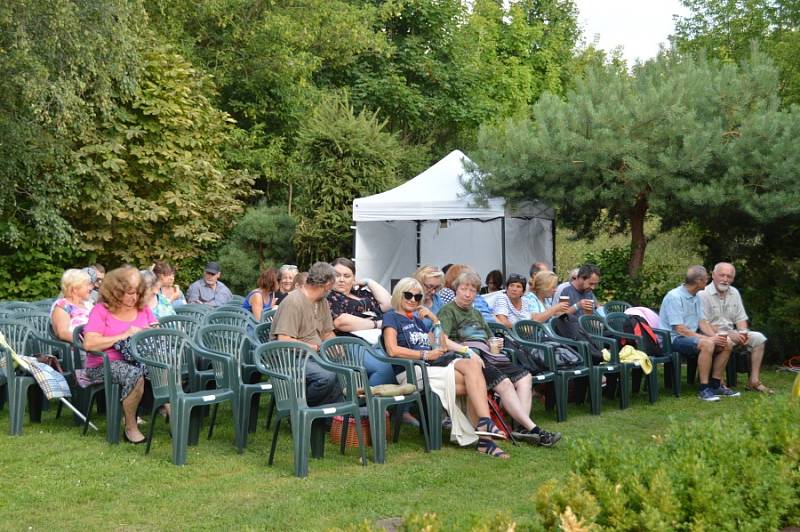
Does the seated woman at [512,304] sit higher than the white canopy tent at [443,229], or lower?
lower

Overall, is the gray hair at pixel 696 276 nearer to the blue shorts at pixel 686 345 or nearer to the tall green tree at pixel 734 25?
the blue shorts at pixel 686 345

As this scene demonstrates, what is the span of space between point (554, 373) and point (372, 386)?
5.70 ft

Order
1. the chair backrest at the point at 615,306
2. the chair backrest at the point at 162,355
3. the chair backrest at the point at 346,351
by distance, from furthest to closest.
→ the chair backrest at the point at 615,306 < the chair backrest at the point at 346,351 < the chair backrest at the point at 162,355

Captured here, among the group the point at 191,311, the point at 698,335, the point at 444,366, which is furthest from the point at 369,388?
the point at 698,335

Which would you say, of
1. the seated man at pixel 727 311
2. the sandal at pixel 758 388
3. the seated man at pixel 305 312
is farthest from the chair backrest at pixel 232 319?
the sandal at pixel 758 388

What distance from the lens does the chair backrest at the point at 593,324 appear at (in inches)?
361

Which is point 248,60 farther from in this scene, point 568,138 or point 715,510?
point 715,510

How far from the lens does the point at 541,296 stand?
9.28 metres

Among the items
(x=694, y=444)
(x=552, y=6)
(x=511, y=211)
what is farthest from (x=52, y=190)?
(x=552, y=6)

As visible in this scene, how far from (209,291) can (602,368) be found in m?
5.17

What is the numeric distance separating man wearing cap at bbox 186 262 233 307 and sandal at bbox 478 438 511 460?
549 centimetres

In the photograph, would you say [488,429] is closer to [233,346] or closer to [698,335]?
[233,346]

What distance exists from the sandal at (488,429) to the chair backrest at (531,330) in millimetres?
1847

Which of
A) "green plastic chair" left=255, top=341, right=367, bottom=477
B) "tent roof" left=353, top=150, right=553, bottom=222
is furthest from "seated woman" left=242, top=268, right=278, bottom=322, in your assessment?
"tent roof" left=353, top=150, right=553, bottom=222
